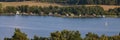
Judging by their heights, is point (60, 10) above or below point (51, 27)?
below

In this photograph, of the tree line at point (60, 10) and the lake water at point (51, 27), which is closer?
the lake water at point (51, 27)

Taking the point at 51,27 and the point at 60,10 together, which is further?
→ the point at 60,10

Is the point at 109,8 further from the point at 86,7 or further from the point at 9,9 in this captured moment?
the point at 9,9

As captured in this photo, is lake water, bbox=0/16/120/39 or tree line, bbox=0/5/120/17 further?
tree line, bbox=0/5/120/17

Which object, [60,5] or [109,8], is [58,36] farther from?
[60,5]

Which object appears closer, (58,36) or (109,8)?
(58,36)

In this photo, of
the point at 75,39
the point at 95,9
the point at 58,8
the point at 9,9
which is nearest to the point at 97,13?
the point at 95,9

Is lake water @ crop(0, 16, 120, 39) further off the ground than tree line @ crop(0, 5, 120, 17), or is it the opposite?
lake water @ crop(0, 16, 120, 39)

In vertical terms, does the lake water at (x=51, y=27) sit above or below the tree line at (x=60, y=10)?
above

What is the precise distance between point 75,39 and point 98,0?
182ft

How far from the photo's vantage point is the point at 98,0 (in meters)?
70.6

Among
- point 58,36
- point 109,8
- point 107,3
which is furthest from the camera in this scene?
point 107,3

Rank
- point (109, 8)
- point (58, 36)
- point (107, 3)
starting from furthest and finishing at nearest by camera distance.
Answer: point (107, 3) < point (109, 8) < point (58, 36)

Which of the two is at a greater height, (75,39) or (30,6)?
(75,39)
